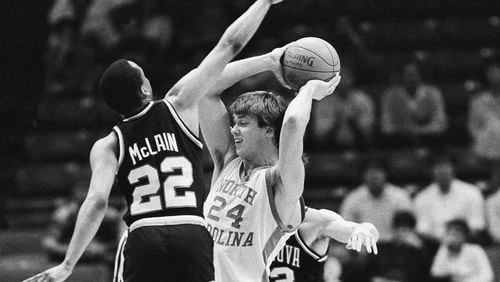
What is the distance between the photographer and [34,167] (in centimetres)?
1423

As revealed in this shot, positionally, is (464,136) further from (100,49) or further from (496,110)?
(100,49)

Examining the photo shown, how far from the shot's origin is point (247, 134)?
5.98 meters

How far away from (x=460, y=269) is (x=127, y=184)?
5.93 m

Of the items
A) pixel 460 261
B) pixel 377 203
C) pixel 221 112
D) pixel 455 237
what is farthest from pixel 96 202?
pixel 377 203

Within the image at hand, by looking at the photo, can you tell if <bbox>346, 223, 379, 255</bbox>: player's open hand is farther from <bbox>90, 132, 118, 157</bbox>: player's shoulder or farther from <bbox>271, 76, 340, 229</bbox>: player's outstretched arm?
<bbox>90, 132, 118, 157</bbox>: player's shoulder

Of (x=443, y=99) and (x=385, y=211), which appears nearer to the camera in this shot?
(x=385, y=211)

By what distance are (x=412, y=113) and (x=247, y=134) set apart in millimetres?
7305

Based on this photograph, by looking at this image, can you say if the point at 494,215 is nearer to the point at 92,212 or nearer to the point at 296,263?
the point at 296,263

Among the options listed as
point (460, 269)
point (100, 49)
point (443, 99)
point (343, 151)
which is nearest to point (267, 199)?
point (460, 269)

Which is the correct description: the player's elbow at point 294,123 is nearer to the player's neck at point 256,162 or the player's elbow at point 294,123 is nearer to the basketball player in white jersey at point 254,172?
the basketball player in white jersey at point 254,172

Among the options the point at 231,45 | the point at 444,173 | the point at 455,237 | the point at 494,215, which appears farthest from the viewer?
the point at 494,215

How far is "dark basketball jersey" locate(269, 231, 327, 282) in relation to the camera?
6414mm

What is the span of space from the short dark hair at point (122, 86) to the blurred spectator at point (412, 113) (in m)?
7.82

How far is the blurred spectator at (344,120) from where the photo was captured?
42.6 feet
